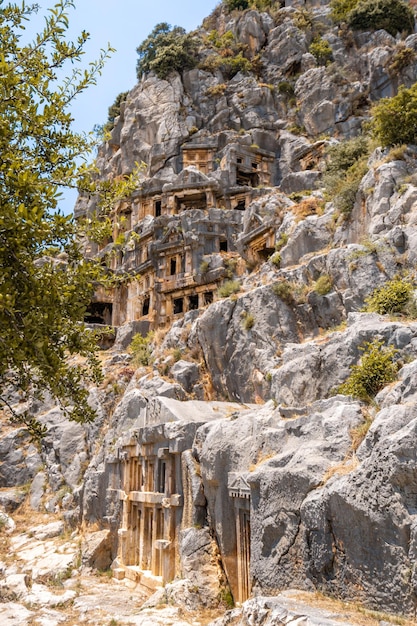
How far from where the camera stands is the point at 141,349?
35719 millimetres

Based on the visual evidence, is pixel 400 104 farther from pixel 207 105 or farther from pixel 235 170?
pixel 207 105

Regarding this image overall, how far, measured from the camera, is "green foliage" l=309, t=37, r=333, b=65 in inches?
2340

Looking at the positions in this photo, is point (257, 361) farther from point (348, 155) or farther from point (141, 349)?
point (348, 155)

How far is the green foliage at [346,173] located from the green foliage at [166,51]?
39.6 m

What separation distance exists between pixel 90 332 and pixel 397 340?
24.2 ft

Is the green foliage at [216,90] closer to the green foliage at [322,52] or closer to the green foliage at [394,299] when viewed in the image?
the green foliage at [322,52]

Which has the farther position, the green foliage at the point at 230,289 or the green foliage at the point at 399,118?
the green foliage at the point at 230,289

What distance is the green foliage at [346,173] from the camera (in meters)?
24.2

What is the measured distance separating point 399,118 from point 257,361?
41.7ft

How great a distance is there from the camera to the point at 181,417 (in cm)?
1709

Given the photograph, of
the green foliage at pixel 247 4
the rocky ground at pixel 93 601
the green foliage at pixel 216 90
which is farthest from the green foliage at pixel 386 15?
the rocky ground at pixel 93 601

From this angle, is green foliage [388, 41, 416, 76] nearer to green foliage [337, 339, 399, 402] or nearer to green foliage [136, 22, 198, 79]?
green foliage [136, 22, 198, 79]

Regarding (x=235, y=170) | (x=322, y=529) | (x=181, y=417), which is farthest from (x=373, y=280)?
(x=235, y=170)

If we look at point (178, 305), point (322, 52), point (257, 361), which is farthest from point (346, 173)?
point (322, 52)
